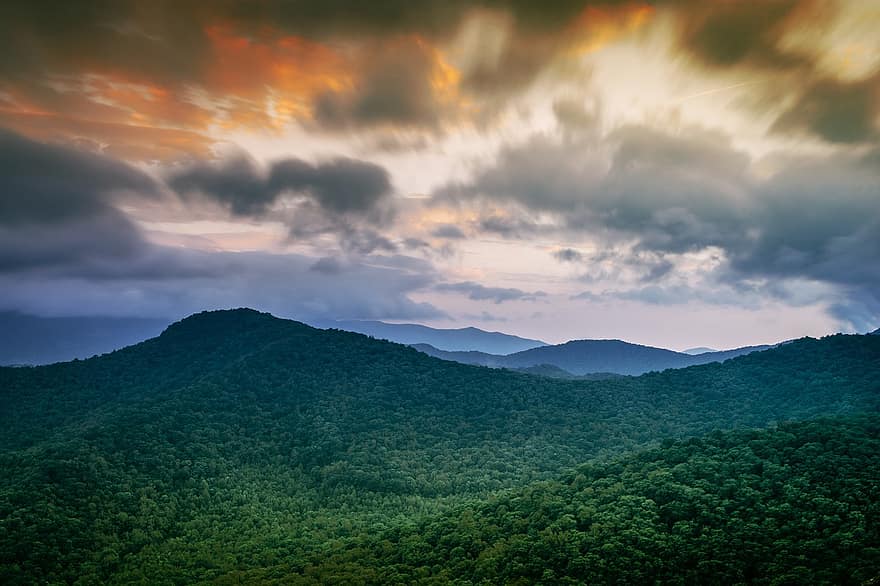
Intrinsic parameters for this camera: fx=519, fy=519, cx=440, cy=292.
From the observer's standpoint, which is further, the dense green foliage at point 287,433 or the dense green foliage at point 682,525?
the dense green foliage at point 287,433

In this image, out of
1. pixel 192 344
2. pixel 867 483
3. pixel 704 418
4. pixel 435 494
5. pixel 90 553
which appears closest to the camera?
pixel 867 483

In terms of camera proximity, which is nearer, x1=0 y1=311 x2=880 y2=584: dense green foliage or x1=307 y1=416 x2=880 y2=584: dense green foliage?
x1=307 y1=416 x2=880 y2=584: dense green foliage

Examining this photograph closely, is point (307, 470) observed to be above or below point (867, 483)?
below

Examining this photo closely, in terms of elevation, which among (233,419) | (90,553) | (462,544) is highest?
(233,419)

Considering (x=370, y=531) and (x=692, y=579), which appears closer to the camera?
(x=692, y=579)

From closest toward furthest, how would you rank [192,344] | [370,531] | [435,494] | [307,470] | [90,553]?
[90,553]
[370,531]
[435,494]
[307,470]
[192,344]

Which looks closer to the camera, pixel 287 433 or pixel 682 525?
pixel 682 525

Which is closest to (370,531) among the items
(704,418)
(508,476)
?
(508,476)

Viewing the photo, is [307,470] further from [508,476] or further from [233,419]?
[508,476]
